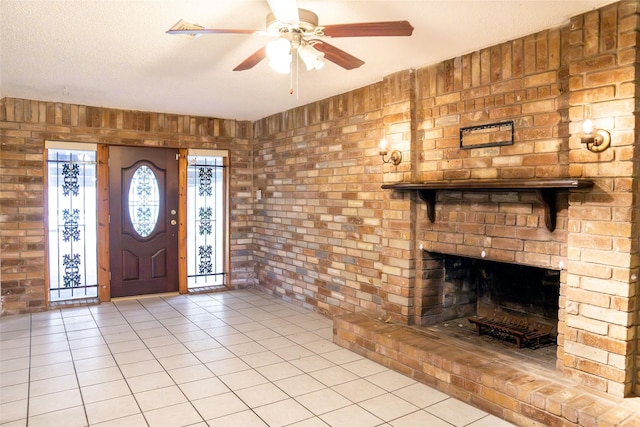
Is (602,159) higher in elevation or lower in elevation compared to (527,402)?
higher

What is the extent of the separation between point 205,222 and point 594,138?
495cm

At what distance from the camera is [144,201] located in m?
5.68

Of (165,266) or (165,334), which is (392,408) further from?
(165,266)

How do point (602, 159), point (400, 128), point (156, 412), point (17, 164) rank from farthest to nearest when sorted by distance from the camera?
1. point (17, 164)
2. point (400, 128)
3. point (156, 412)
4. point (602, 159)

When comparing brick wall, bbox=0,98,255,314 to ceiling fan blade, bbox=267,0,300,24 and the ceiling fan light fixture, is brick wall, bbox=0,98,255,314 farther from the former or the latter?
ceiling fan blade, bbox=267,0,300,24

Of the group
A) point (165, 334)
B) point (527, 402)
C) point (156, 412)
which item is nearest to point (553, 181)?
point (527, 402)

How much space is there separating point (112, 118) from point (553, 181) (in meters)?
5.03

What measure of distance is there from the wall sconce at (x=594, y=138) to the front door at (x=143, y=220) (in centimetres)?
487

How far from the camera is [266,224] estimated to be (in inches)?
239

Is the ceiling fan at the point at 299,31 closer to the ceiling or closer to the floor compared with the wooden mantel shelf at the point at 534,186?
closer to the ceiling

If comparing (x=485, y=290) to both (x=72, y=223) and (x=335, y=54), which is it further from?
(x=72, y=223)

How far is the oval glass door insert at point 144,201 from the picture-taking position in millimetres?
5632

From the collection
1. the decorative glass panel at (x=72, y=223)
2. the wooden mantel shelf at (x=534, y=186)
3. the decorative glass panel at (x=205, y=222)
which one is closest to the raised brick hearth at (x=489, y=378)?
the wooden mantel shelf at (x=534, y=186)

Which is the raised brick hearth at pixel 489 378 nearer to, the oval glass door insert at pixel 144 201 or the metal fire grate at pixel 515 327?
the metal fire grate at pixel 515 327
